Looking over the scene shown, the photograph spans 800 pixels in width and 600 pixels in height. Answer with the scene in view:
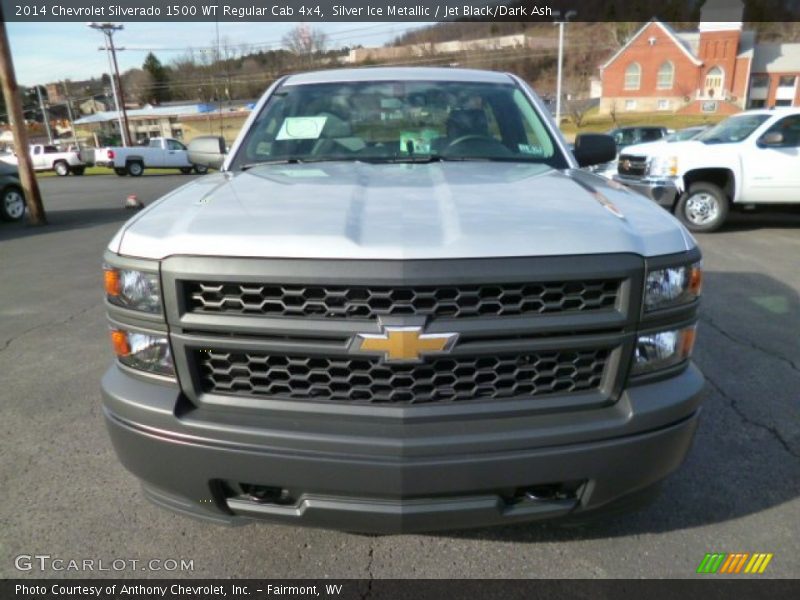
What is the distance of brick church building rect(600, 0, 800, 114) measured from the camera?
2445 inches

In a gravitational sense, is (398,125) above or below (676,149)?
above

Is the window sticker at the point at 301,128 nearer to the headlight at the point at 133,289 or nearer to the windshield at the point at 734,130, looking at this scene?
the headlight at the point at 133,289

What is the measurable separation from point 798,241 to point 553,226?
8191 mm

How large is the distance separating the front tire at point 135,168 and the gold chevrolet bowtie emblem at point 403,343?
30138 millimetres

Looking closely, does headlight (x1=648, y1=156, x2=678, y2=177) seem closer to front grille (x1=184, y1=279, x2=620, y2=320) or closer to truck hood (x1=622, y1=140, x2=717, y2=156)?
truck hood (x1=622, y1=140, x2=717, y2=156)

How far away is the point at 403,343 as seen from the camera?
171 cm

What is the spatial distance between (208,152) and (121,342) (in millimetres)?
1994

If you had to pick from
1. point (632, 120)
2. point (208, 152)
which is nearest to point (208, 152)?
point (208, 152)

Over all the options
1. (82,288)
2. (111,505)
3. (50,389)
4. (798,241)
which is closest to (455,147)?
(111,505)

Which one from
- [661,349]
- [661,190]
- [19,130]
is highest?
[19,130]

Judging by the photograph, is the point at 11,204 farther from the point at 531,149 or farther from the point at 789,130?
the point at 789,130

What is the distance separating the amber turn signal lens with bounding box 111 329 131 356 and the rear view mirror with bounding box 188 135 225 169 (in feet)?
5.82

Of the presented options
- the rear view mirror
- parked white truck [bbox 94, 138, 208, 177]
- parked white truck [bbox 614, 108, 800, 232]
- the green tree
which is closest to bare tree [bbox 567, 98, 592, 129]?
parked white truck [bbox 94, 138, 208, 177]

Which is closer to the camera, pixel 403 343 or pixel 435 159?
pixel 403 343
